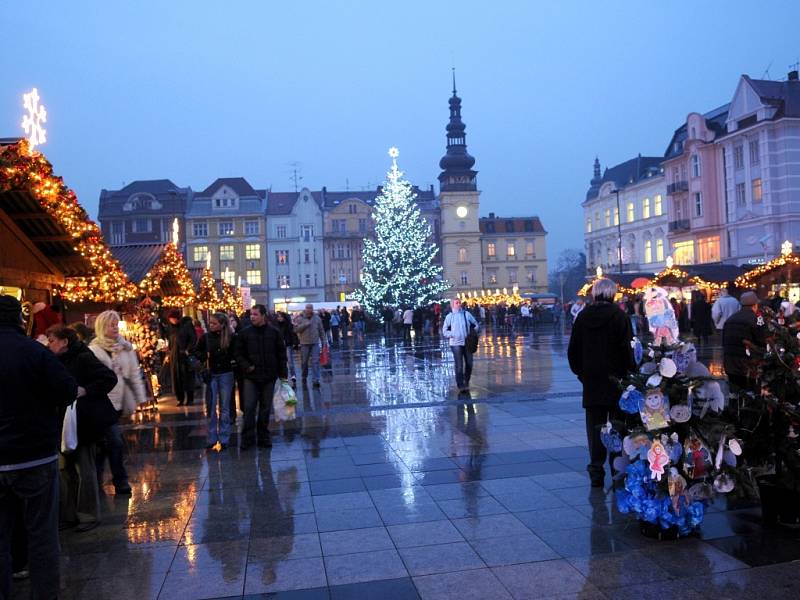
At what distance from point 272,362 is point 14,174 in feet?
15.1

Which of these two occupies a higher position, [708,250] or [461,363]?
[708,250]

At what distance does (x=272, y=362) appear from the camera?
9.62m

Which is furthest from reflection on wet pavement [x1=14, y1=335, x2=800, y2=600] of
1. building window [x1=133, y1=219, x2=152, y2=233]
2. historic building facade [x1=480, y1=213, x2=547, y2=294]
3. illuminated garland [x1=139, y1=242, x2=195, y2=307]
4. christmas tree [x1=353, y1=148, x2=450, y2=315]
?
historic building facade [x1=480, y1=213, x2=547, y2=294]

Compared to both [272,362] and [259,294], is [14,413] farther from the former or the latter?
[259,294]

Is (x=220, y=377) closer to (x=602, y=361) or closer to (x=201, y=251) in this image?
(x=602, y=361)

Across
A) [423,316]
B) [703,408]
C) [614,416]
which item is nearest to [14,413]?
[703,408]

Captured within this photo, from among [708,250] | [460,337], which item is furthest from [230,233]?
[460,337]

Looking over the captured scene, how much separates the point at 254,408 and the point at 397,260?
43372 mm

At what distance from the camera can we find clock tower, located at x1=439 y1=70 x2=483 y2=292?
303ft

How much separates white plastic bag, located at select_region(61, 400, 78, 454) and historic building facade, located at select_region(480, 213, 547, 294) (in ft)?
315

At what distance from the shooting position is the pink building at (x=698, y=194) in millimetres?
53409

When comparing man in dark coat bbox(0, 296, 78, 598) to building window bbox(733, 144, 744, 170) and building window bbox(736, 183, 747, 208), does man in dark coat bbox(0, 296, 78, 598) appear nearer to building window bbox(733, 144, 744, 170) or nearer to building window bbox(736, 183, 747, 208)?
building window bbox(736, 183, 747, 208)

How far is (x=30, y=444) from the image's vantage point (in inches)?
170

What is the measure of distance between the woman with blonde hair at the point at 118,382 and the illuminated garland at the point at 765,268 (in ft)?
84.5
